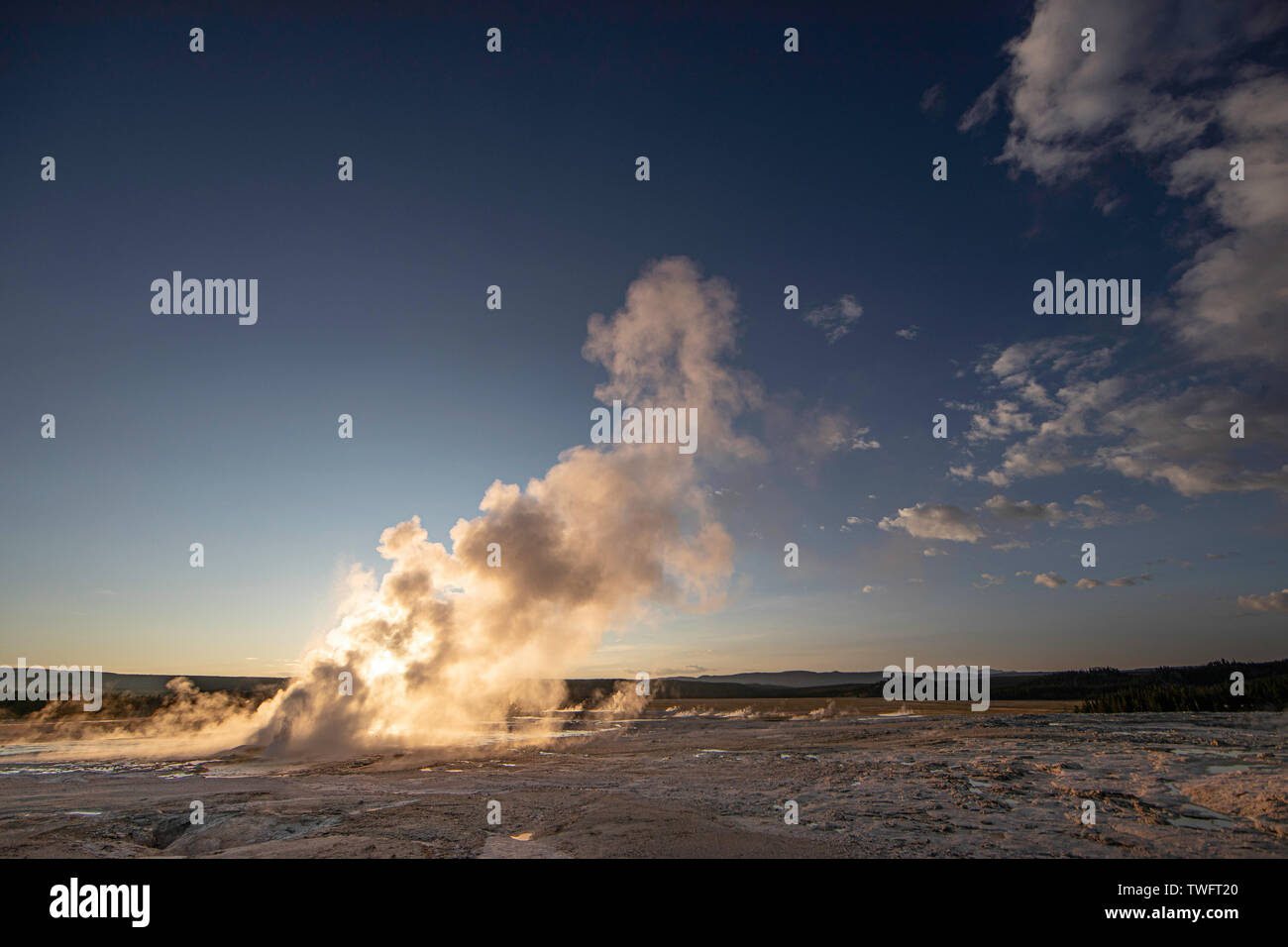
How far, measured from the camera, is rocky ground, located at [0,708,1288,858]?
9531 mm

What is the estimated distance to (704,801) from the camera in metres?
13.2

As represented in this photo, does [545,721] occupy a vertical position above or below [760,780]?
below

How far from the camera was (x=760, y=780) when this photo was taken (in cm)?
1614

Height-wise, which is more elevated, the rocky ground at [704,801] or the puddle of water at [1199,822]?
the puddle of water at [1199,822]

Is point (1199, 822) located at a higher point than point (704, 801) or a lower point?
higher

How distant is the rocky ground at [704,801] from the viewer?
9531 mm

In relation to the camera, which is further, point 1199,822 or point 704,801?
point 704,801

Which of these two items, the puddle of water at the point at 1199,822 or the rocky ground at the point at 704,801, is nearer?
the rocky ground at the point at 704,801
